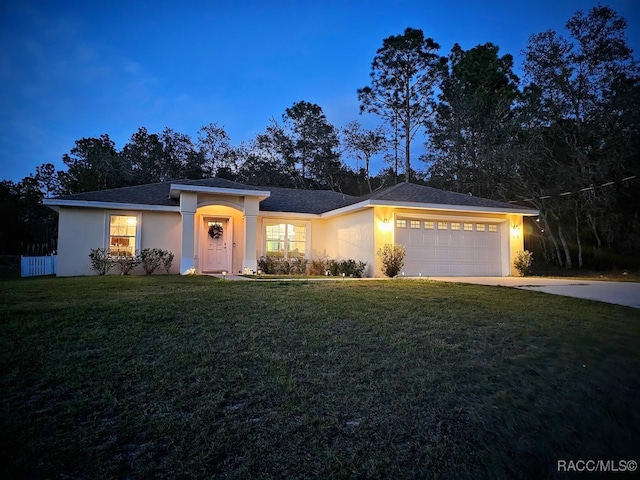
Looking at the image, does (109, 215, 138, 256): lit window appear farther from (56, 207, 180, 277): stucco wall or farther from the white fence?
the white fence

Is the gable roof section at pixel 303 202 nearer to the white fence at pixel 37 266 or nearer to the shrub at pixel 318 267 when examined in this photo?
the shrub at pixel 318 267

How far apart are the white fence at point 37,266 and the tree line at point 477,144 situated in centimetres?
1319

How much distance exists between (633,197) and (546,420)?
67.5 ft

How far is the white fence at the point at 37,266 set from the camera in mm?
14172

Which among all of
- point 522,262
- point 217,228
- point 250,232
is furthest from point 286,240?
point 522,262

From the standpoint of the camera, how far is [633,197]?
1895 cm

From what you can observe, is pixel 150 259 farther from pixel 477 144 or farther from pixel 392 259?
pixel 477 144

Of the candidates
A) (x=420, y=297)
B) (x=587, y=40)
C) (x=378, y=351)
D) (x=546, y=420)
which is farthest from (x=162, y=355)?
(x=587, y=40)

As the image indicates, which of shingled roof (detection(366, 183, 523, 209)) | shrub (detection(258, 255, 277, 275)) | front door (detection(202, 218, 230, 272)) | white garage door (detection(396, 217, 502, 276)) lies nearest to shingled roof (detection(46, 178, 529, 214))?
shingled roof (detection(366, 183, 523, 209))

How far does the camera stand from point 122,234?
1364cm

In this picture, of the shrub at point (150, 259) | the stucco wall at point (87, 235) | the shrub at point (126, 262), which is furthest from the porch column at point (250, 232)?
the shrub at point (126, 262)

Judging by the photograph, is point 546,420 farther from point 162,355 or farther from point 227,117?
point 227,117

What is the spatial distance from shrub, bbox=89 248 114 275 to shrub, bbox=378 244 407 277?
29.3 ft

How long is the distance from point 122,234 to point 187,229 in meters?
2.62
